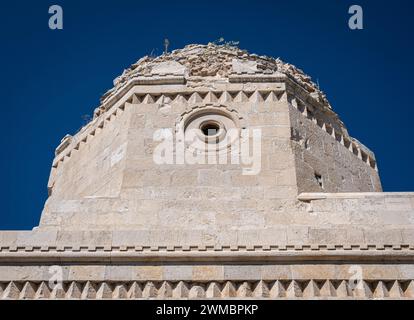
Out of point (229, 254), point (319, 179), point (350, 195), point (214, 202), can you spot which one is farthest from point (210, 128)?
point (229, 254)

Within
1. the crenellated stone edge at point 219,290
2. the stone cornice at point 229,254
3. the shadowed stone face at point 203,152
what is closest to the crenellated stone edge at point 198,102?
the shadowed stone face at point 203,152

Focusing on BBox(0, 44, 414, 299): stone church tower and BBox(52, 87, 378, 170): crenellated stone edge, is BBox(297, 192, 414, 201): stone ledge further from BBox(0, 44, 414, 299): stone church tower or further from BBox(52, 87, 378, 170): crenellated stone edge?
BBox(52, 87, 378, 170): crenellated stone edge

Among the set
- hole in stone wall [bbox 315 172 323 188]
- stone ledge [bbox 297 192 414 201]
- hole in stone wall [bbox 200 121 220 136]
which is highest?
hole in stone wall [bbox 200 121 220 136]

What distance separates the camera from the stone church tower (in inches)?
389

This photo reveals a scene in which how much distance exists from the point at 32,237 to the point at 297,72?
7.12 meters

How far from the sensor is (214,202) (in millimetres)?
11297

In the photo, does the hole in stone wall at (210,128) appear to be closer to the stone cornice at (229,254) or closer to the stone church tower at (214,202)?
the stone church tower at (214,202)

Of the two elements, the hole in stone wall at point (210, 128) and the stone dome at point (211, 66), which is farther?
the stone dome at point (211, 66)

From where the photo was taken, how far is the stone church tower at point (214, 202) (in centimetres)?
988

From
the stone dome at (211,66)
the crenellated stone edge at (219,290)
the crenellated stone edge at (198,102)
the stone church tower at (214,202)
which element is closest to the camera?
the crenellated stone edge at (219,290)

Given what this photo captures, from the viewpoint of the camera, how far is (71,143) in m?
14.6

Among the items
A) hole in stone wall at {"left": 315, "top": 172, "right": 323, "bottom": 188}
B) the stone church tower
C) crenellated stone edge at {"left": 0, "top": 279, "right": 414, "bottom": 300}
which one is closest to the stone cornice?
the stone church tower

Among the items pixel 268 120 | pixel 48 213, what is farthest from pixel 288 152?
pixel 48 213

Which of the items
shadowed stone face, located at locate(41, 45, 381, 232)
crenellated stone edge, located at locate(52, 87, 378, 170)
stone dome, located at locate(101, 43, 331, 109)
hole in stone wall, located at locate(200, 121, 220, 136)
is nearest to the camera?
shadowed stone face, located at locate(41, 45, 381, 232)
